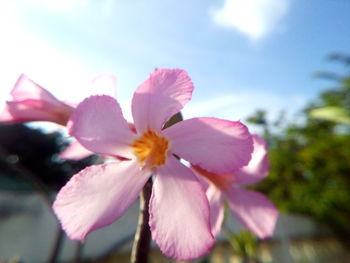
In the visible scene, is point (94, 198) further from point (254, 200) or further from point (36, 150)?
point (36, 150)

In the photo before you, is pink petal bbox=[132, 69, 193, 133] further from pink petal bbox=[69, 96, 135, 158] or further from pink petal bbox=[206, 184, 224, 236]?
pink petal bbox=[206, 184, 224, 236]

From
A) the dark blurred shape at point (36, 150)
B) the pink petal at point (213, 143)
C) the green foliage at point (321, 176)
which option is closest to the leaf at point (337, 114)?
the pink petal at point (213, 143)

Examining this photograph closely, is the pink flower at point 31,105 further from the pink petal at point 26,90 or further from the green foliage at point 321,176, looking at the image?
the green foliage at point 321,176

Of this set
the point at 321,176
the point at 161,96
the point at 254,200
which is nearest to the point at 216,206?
the point at 254,200

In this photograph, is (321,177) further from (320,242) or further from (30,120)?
(30,120)

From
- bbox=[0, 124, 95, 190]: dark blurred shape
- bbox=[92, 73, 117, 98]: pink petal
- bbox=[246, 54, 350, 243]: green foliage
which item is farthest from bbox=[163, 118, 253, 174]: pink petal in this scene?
bbox=[0, 124, 95, 190]: dark blurred shape

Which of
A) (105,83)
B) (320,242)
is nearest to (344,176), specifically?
(320,242)
